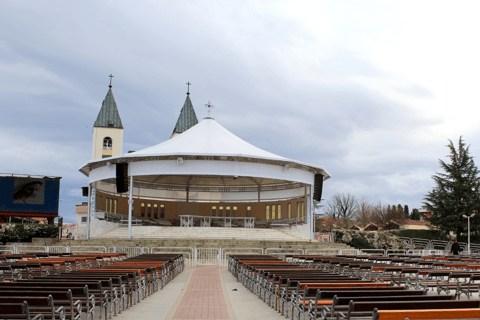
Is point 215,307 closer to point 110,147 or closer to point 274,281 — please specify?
point 274,281

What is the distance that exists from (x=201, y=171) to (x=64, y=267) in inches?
580

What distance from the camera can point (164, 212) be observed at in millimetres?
42031

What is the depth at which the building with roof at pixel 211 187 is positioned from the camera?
28812 millimetres

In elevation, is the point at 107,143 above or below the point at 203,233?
above

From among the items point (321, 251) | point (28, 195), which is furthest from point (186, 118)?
point (321, 251)

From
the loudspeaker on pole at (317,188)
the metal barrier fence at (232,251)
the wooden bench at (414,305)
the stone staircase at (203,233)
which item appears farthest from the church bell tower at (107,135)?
the wooden bench at (414,305)

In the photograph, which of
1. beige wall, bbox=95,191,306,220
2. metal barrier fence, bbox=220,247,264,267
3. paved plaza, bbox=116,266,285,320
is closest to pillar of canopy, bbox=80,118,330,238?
beige wall, bbox=95,191,306,220

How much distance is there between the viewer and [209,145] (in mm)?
31625

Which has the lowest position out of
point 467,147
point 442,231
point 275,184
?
point 442,231

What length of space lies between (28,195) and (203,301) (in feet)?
107

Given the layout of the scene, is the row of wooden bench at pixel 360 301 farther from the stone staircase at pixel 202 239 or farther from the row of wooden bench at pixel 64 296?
the stone staircase at pixel 202 239

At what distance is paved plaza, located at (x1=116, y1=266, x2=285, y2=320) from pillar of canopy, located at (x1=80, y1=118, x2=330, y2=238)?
14.8 m

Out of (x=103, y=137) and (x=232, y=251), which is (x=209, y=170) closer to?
(x=232, y=251)

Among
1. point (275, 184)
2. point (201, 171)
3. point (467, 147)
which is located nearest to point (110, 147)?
point (275, 184)
